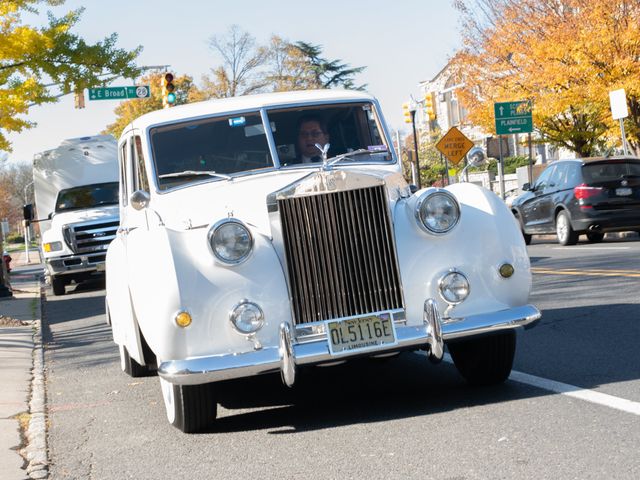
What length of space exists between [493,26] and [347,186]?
32094 mm

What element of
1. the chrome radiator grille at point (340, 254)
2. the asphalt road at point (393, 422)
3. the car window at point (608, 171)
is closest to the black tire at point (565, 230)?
the car window at point (608, 171)

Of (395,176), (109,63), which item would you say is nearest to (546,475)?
(395,176)

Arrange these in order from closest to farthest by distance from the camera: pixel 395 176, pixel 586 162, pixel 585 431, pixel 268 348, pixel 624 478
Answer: pixel 624 478 < pixel 585 431 < pixel 268 348 < pixel 395 176 < pixel 586 162

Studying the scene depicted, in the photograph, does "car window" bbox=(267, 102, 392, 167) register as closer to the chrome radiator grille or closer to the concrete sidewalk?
the chrome radiator grille

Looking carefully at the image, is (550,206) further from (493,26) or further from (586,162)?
(493,26)

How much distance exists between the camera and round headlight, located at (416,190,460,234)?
6.56m

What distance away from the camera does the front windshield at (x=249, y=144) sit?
7648 mm

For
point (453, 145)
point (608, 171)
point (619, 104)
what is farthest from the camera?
point (453, 145)

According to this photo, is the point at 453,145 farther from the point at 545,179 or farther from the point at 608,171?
the point at 608,171

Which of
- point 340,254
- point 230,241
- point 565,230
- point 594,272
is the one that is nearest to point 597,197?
point 565,230

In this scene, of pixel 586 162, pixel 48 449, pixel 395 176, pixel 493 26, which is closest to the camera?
pixel 48 449

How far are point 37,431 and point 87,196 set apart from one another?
17185 millimetres

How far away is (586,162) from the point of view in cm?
2052

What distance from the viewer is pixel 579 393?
21.4ft
